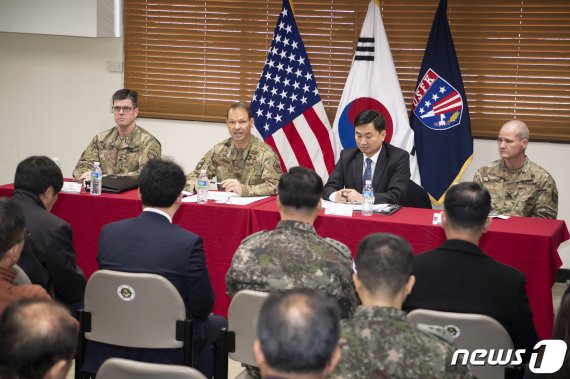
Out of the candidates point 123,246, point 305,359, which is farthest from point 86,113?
point 305,359

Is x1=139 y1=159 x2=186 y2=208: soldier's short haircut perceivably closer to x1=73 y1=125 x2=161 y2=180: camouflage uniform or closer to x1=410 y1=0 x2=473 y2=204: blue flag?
x1=73 y1=125 x2=161 y2=180: camouflage uniform

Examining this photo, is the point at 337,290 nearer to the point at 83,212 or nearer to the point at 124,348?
the point at 124,348

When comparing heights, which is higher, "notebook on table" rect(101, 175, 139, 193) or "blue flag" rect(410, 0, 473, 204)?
"blue flag" rect(410, 0, 473, 204)

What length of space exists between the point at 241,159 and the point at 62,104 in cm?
258

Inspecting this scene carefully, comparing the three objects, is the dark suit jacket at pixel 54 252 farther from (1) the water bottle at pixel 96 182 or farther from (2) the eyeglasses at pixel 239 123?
(2) the eyeglasses at pixel 239 123

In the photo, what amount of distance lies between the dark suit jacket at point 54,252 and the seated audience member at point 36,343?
1654mm

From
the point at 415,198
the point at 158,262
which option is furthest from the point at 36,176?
the point at 415,198

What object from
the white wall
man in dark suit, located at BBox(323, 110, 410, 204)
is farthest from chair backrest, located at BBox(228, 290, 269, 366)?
the white wall

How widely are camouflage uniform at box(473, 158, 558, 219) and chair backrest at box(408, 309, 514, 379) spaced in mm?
2518

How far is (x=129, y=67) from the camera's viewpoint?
7105 mm

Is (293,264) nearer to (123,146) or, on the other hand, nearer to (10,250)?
(10,250)

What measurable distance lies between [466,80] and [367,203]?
218cm

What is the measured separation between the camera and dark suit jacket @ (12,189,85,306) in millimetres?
3605

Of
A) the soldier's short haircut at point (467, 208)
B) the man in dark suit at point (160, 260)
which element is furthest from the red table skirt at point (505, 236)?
the man in dark suit at point (160, 260)
